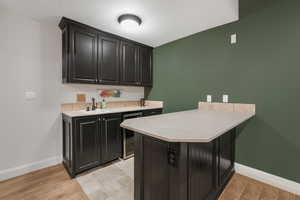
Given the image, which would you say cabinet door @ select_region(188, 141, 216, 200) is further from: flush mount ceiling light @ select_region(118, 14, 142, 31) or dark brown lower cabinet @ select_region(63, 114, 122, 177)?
flush mount ceiling light @ select_region(118, 14, 142, 31)

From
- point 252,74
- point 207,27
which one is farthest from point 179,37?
point 252,74

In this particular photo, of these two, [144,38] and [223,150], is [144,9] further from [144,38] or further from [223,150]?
[223,150]

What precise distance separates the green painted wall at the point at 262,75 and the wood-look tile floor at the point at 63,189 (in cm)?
28

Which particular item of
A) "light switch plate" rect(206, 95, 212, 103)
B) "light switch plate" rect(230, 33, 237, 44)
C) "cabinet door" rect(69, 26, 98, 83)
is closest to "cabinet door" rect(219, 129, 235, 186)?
"light switch plate" rect(206, 95, 212, 103)

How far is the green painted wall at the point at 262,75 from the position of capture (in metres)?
1.67

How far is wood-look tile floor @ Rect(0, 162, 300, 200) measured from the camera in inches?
62.5

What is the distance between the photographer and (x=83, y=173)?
6.72 ft

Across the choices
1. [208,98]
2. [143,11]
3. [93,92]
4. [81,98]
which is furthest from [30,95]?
[208,98]

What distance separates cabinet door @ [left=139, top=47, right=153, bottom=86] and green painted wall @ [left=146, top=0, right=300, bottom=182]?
125 cm

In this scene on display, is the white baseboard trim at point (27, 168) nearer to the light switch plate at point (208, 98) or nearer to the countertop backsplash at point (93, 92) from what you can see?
the countertop backsplash at point (93, 92)

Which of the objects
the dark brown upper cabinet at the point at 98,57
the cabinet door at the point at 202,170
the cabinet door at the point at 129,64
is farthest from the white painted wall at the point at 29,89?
the cabinet door at the point at 202,170

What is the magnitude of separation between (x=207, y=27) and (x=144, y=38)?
4.19 feet

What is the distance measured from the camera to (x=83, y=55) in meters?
2.28

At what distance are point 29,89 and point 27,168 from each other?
124 centimetres
